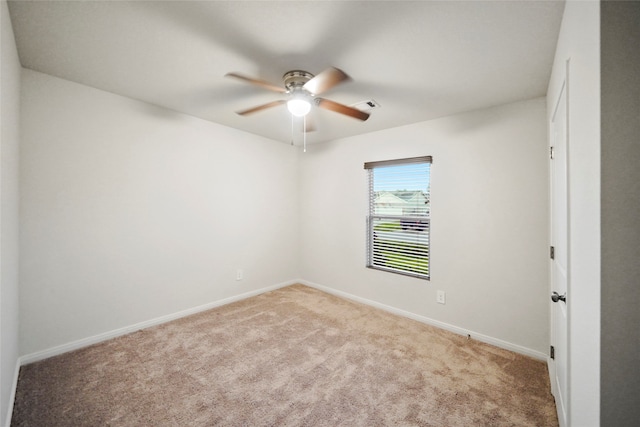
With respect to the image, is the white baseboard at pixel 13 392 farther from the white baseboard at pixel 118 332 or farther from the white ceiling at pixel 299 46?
the white ceiling at pixel 299 46

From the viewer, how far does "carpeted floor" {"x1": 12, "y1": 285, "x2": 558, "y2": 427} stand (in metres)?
1.63

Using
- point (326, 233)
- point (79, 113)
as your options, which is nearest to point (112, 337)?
point (79, 113)

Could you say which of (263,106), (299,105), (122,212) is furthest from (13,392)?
(299,105)

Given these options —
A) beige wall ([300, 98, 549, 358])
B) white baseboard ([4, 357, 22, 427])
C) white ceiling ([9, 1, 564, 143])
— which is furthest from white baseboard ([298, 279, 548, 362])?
white baseboard ([4, 357, 22, 427])

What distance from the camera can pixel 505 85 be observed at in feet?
7.07

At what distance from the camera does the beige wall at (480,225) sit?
2.36 meters

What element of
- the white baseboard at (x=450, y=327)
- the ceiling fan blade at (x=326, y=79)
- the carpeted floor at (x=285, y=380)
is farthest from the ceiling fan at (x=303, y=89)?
the white baseboard at (x=450, y=327)

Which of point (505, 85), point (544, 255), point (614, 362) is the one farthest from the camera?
point (544, 255)

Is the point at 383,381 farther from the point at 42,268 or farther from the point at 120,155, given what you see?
the point at 120,155

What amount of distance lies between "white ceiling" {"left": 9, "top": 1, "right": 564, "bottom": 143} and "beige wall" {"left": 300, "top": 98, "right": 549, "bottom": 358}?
0.40 metres

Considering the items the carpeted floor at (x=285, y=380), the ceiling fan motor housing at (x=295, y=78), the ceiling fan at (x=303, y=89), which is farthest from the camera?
the ceiling fan motor housing at (x=295, y=78)

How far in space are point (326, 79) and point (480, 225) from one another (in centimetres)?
213

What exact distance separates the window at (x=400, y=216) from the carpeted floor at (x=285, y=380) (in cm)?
84

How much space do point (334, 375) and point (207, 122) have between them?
312cm
